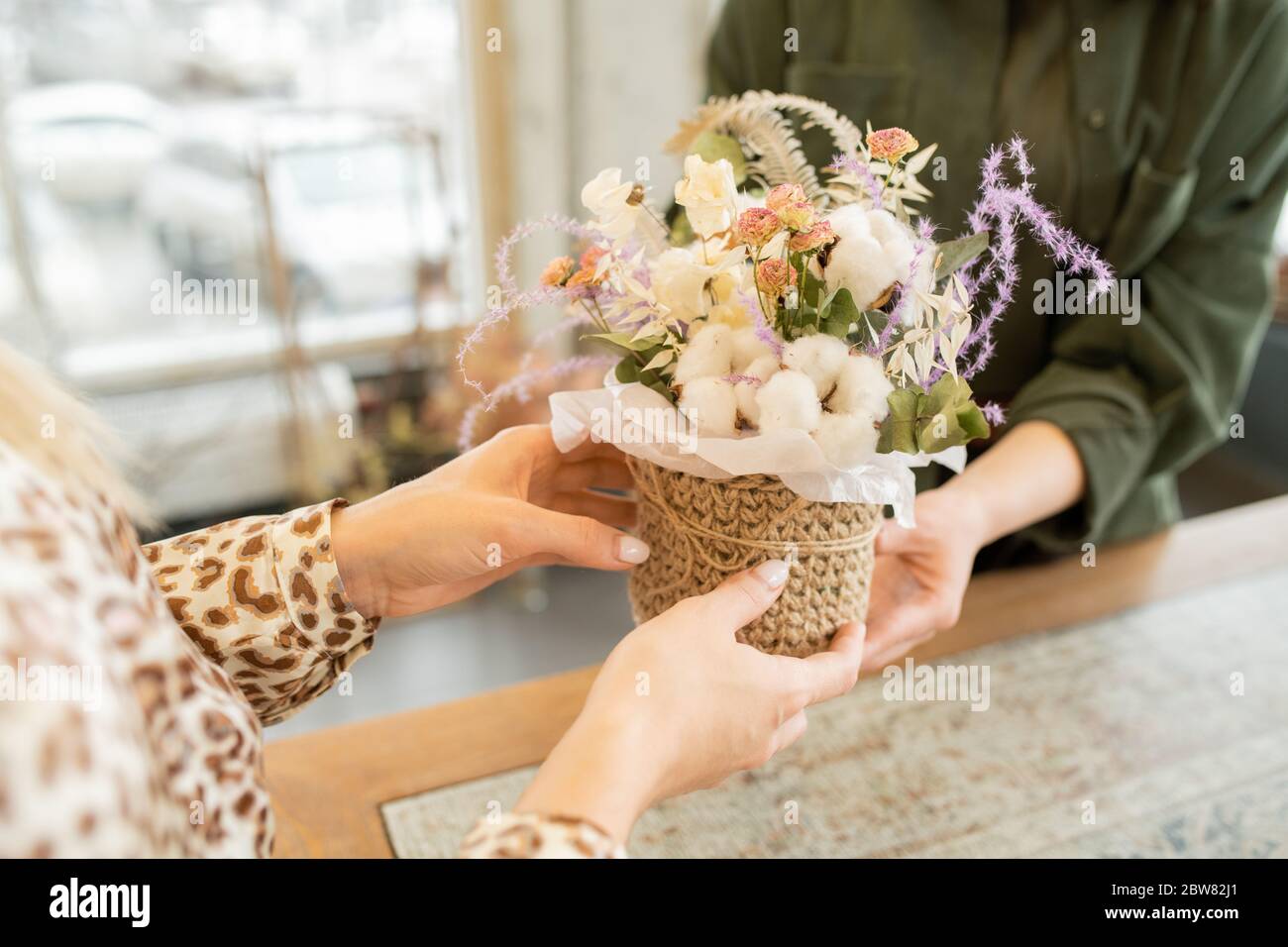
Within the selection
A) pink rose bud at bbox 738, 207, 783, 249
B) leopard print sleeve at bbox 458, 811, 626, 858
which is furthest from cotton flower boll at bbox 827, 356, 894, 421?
leopard print sleeve at bbox 458, 811, 626, 858

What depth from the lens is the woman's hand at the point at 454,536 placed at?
848 mm

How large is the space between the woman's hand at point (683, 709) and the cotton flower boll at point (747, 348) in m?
0.16

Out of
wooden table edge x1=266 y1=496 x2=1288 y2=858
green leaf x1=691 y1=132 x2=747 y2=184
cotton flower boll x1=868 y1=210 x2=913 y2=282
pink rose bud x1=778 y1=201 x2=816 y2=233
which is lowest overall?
wooden table edge x1=266 y1=496 x2=1288 y2=858

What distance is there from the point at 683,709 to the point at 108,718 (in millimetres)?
357

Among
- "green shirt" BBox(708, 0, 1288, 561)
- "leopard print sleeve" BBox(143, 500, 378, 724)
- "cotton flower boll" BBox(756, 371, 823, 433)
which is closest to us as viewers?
"cotton flower boll" BBox(756, 371, 823, 433)

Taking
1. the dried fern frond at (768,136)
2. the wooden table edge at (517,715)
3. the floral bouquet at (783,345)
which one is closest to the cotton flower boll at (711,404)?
the floral bouquet at (783,345)

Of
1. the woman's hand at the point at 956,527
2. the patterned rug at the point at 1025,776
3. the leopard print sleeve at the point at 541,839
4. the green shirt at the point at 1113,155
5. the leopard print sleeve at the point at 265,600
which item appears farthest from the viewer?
the green shirt at the point at 1113,155

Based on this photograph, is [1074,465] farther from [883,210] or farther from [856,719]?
[883,210]

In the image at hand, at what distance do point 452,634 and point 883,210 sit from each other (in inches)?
83.7

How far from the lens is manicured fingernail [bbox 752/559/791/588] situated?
2.65ft

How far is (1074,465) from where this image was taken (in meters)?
1.25

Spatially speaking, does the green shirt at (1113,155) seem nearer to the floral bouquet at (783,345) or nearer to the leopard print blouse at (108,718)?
the floral bouquet at (783,345)

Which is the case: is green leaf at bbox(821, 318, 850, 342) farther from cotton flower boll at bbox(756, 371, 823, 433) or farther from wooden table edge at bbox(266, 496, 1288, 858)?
wooden table edge at bbox(266, 496, 1288, 858)
